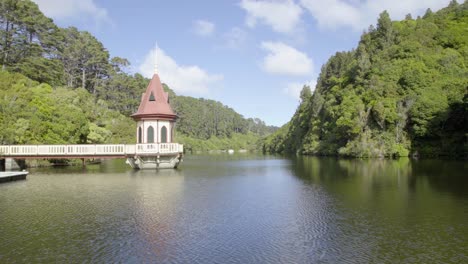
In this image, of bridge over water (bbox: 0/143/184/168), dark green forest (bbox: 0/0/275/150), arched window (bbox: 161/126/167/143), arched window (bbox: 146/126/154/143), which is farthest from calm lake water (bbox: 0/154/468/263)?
dark green forest (bbox: 0/0/275/150)

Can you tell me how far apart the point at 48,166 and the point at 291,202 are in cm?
3003

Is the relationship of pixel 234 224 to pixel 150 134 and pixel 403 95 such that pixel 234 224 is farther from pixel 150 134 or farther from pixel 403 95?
pixel 403 95

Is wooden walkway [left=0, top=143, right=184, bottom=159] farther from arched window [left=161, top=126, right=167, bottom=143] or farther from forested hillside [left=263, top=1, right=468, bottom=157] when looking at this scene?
forested hillside [left=263, top=1, right=468, bottom=157]

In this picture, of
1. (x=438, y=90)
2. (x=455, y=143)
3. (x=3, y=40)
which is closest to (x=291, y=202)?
(x=455, y=143)

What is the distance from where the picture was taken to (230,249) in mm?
10211

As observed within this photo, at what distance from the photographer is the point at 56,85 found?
6325 cm

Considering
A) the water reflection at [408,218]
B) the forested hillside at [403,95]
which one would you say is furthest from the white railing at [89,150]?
the forested hillside at [403,95]

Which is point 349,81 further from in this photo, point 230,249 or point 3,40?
point 230,249

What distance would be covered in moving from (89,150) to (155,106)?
6.83 m

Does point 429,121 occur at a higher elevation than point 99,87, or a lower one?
lower

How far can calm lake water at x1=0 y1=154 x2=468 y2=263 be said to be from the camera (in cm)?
972

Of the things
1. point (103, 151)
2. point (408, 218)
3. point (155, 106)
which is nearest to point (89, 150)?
point (103, 151)

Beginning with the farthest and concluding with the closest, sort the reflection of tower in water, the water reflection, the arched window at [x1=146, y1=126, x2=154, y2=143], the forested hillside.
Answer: the forested hillside < the arched window at [x1=146, y1=126, x2=154, y2=143] < the reflection of tower in water < the water reflection

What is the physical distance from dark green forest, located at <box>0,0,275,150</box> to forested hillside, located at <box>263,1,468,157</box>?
35874mm
